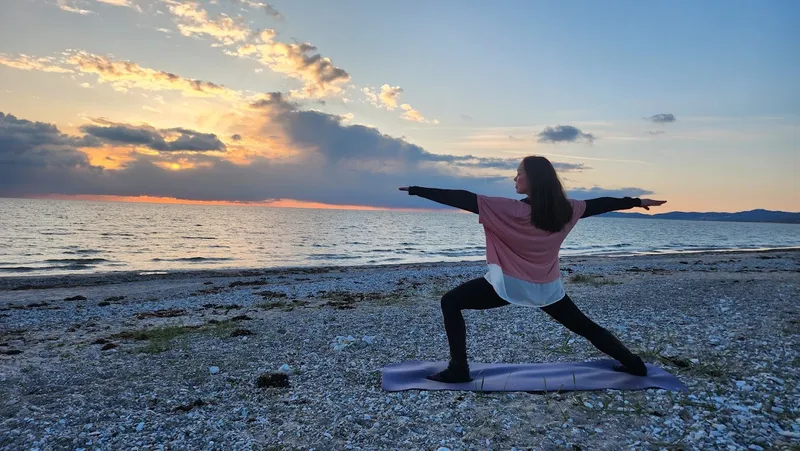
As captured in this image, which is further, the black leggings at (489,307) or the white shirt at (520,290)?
the black leggings at (489,307)

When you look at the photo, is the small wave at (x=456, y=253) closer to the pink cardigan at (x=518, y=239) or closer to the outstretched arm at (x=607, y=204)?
the outstretched arm at (x=607, y=204)

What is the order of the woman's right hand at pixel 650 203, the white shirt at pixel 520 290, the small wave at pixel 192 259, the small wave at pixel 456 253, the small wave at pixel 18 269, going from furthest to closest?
the small wave at pixel 456 253 < the small wave at pixel 192 259 < the small wave at pixel 18 269 < the woman's right hand at pixel 650 203 < the white shirt at pixel 520 290

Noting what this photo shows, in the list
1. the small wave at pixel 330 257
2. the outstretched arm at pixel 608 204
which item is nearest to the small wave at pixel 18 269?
the small wave at pixel 330 257

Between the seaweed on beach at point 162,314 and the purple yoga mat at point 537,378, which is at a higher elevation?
the purple yoga mat at point 537,378

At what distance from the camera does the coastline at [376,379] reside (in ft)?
17.6

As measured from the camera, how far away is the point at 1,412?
6.34 m

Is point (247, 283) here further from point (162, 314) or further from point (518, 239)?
point (518, 239)

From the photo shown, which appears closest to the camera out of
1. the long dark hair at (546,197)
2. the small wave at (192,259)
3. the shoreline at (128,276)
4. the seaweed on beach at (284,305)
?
the long dark hair at (546,197)

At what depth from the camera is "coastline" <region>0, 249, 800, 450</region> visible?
17.6 feet

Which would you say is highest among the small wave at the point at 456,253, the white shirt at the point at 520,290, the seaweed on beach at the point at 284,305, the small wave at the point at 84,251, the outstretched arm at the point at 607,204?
the outstretched arm at the point at 607,204

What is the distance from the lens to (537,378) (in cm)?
696

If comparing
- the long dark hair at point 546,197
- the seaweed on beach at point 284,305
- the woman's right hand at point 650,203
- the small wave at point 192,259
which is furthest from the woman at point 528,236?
the small wave at point 192,259

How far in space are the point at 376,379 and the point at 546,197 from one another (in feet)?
12.8

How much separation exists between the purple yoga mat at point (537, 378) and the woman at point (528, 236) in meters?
0.85
